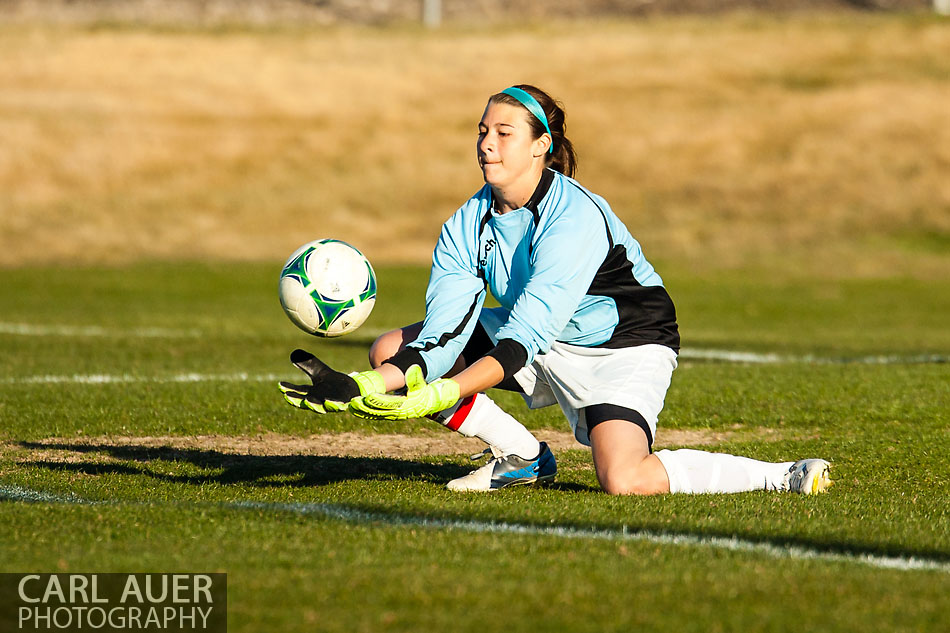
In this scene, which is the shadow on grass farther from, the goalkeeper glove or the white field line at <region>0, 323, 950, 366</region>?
the white field line at <region>0, 323, 950, 366</region>

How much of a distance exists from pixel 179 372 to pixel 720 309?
11.7 metres

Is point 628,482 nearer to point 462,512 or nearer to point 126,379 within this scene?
point 462,512

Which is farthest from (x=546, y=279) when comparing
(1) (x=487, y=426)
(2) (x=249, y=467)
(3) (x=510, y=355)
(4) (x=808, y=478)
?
(2) (x=249, y=467)

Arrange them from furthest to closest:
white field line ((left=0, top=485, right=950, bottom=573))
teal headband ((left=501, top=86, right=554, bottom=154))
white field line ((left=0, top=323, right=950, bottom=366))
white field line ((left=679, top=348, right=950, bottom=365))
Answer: white field line ((left=0, top=323, right=950, bottom=366)), white field line ((left=679, top=348, right=950, bottom=365)), teal headband ((left=501, top=86, right=554, bottom=154)), white field line ((left=0, top=485, right=950, bottom=573))

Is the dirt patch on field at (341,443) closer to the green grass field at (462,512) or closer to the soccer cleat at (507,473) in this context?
the green grass field at (462,512)

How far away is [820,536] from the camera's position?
15.7 ft

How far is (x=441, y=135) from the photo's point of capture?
35719mm

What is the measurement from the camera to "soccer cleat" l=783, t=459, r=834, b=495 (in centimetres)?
570

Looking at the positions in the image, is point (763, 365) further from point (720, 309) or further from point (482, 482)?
point (720, 309)

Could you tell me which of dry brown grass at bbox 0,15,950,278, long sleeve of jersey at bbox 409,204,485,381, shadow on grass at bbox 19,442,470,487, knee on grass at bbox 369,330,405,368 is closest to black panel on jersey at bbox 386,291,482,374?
long sleeve of jersey at bbox 409,204,485,381

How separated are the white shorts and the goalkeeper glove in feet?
3.53

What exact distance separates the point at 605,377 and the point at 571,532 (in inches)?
45.6

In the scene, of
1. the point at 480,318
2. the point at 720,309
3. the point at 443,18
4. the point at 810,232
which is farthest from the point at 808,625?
the point at 443,18

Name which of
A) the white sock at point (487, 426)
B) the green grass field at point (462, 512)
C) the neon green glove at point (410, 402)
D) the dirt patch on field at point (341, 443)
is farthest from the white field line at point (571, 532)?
the dirt patch on field at point (341, 443)
